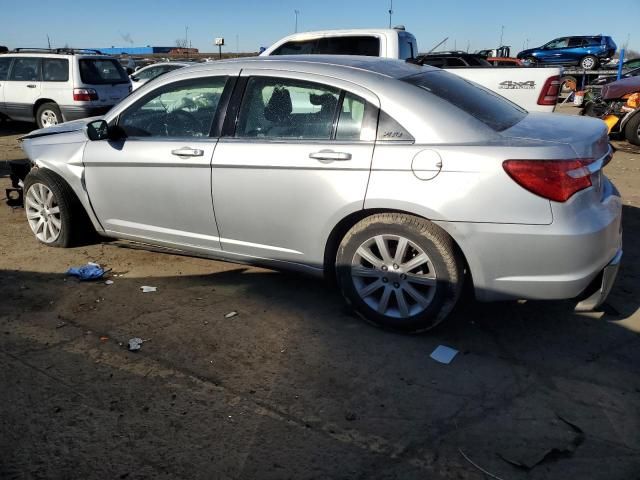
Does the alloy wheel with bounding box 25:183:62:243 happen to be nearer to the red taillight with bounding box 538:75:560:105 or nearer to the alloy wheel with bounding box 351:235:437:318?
the alloy wheel with bounding box 351:235:437:318

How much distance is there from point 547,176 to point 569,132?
22.2 inches

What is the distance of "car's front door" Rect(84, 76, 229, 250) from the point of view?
385 cm

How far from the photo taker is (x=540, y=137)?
316 cm

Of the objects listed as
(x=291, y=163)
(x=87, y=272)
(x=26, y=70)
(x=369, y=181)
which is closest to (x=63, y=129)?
(x=87, y=272)

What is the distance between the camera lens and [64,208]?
467 centimetres

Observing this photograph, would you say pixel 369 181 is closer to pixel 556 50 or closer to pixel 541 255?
pixel 541 255

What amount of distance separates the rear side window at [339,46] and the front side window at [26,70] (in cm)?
648

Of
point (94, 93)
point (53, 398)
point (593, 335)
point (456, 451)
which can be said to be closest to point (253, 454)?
point (456, 451)

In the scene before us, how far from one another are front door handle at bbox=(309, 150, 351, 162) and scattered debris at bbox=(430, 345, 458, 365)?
126 centimetres

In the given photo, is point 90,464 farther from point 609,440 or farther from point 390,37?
point 390,37

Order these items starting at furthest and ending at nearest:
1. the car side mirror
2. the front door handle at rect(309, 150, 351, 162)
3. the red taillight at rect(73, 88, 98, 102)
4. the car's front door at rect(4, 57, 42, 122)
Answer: the car's front door at rect(4, 57, 42, 122), the red taillight at rect(73, 88, 98, 102), the car side mirror, the front door handle at rect(309, 150, 351, 162)

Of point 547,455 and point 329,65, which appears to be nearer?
point 547,455

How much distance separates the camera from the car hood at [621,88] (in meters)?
11.2

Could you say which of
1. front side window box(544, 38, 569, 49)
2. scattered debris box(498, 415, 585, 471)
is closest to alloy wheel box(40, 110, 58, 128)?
scattered debris box(498, 415, 585, 471)
